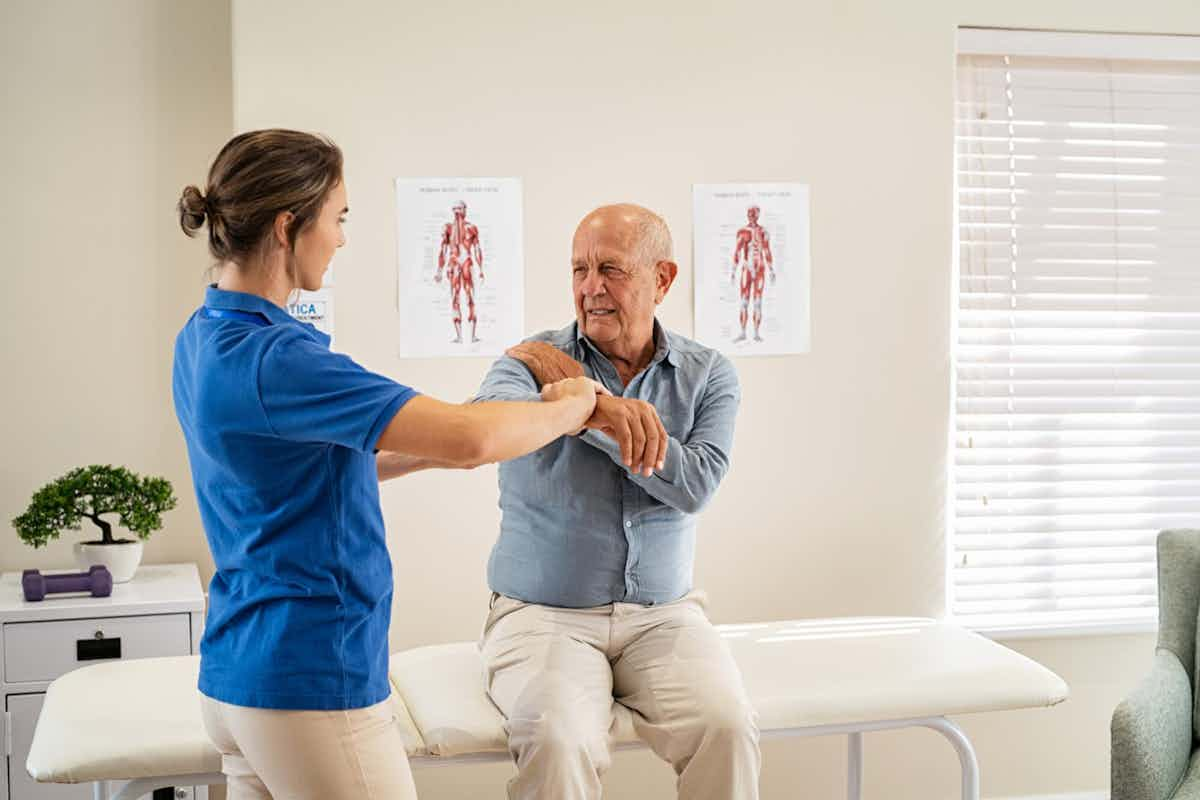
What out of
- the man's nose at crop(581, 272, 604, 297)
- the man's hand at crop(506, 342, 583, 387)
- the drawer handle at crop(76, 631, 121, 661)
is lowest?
the drawer handle at crop(76, 631, 121, 661)

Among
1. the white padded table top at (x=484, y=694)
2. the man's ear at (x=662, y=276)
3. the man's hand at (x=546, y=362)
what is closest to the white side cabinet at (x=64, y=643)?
the white padded table top at (x=484, y=694)

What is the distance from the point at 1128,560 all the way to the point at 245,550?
8.93 ft

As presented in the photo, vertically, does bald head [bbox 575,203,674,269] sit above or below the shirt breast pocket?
above

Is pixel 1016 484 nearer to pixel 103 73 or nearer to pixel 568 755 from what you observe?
pixel 568 755

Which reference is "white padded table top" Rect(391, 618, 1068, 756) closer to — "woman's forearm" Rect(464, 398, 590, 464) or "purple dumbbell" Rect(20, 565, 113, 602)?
"woman's forearm" Rect(464, 398, 590, 464)

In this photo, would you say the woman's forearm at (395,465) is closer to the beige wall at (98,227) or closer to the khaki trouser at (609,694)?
the khaki trouser at (609,694)

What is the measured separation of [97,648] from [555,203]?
1424mm

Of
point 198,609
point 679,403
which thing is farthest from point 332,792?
point 198,609

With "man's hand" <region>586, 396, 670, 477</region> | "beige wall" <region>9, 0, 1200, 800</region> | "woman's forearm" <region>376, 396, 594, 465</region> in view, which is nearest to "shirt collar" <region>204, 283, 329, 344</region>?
"woman's forearm" <region>376, 396, 594, 465</region>

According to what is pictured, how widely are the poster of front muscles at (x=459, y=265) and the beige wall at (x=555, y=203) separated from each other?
0.04 meters

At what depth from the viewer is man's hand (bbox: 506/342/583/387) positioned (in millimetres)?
2402

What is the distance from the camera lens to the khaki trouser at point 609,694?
6.89 ft

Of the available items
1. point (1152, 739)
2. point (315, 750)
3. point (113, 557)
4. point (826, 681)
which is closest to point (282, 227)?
point (315, 750)

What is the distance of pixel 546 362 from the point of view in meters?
2.41
